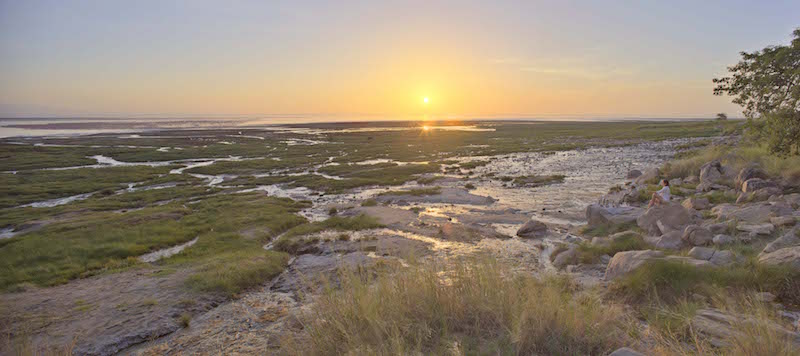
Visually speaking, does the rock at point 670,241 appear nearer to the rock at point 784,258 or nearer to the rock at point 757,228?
the rock at point 757,228

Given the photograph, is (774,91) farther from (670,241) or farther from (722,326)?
(722,326)

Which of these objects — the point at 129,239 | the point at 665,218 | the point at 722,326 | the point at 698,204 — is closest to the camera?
the point at 722,326

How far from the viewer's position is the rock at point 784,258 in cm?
765

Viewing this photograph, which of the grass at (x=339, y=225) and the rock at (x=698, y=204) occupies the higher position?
the rock at (x=698, y=204)

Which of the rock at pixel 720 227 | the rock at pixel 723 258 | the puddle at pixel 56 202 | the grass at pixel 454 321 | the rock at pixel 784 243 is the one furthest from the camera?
the puddle at pixel 56 202

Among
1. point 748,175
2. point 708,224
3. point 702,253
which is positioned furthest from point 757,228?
point 748,175

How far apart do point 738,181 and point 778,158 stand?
7.19 ft

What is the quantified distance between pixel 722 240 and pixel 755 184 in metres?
8.45

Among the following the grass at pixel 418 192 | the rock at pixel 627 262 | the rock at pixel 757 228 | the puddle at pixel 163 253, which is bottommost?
the puddle at pixel 163 253

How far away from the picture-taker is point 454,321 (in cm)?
596

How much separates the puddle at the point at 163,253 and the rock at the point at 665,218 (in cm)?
1882

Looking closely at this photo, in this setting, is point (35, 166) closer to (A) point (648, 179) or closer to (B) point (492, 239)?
(B) point (492, 239)

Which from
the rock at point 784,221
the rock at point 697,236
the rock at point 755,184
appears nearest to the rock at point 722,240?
the rock at point 697,236

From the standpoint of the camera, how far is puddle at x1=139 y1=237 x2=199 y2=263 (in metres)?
15.7
